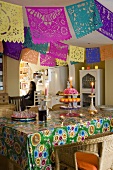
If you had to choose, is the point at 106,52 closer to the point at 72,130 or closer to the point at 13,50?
the point at 13,50

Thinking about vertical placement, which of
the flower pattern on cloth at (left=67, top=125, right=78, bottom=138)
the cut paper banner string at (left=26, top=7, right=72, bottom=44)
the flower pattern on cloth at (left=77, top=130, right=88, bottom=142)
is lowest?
the flower pattern on cloth at (left=77, top=130, right=88, bottom=142)

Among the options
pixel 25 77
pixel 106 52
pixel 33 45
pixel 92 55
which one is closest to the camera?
pixel 33 45

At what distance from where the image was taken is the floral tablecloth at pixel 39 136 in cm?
198

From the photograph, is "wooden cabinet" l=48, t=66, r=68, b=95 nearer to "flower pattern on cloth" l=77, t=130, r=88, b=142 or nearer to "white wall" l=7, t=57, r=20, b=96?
"white wall" l=7, t=57, r=20, b=96

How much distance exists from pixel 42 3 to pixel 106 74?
3.62 metres

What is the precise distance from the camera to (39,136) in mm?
2027

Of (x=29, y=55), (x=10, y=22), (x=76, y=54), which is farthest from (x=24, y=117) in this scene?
(x=29, y=55)

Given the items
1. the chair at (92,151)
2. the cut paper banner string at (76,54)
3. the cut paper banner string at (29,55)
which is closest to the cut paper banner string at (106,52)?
the cut paper banner string at (76,54)

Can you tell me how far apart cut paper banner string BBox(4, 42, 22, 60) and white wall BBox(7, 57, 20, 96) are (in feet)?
0.80

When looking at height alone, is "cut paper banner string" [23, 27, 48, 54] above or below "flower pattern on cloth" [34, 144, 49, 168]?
above

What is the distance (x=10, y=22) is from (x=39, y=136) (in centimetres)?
→ 122

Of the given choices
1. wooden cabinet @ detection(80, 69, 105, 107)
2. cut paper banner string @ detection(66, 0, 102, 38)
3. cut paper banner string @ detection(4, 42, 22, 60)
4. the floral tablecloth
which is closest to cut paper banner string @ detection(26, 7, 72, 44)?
cut paper banner string @ detection(66, 0, 102, 38)

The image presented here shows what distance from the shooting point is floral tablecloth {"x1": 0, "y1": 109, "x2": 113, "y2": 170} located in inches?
78.0

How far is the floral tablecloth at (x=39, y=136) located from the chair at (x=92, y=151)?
0.13 metres
